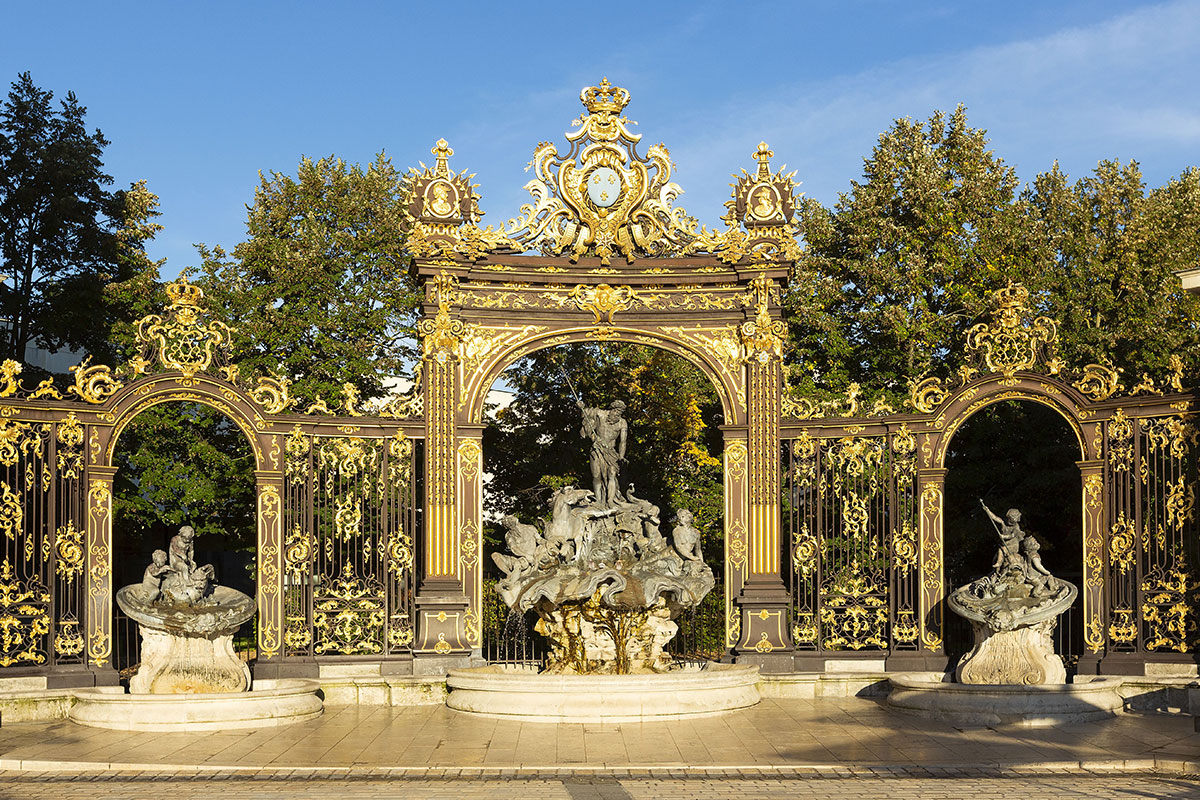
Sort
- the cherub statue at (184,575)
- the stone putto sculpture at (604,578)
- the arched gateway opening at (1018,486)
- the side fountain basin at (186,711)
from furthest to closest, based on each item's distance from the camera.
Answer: the arched gateway opening at (1018,486)
the stone putto sculpture at (604,578)
the cherub statue at (184,575)
the side fountain basin at (186,711)

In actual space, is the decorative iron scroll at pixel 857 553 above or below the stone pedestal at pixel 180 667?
above

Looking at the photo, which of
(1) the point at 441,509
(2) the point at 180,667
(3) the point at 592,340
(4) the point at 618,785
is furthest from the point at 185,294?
(4) the point at 618,785

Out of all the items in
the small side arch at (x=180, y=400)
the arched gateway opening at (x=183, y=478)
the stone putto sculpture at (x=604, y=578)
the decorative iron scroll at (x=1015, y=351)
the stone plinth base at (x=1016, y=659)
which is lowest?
the stone plinth base at (x=1016, y=659)

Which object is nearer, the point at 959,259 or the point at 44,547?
the point at 44,547

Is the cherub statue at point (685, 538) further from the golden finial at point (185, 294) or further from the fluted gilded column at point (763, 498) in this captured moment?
the golden finial at point (185, 294)

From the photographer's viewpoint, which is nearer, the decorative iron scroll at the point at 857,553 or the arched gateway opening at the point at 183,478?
the decorative iron scroll at the point at 857,553

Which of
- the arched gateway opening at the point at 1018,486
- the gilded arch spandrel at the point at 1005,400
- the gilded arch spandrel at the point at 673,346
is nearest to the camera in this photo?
the gilded arch spandrel at the point at 1005,400

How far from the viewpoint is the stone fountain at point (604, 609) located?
15156 millimetres

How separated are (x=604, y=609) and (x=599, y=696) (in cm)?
152

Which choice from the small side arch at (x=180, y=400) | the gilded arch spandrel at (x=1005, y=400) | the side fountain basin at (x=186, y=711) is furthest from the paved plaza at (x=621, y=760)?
Result: the gilded arch spandrel at (x=1005, y=400)

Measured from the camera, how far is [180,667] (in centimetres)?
1505

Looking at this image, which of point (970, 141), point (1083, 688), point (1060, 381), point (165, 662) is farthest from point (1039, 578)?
point (970, 141)

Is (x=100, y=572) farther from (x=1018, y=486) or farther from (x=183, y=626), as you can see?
(x=1018, y=486)

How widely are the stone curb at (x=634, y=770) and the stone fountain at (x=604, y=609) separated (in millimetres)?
3237
